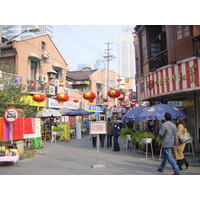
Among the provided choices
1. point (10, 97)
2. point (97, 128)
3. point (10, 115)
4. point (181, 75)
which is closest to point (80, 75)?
point (10, 97)

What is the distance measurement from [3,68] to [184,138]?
851 cm

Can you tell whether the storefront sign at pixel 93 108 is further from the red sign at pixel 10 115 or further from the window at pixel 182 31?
the red sign at pixel 10 115

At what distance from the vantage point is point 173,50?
9.97m

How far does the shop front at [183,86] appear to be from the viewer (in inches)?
322

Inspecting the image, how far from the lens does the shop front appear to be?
8.17 m

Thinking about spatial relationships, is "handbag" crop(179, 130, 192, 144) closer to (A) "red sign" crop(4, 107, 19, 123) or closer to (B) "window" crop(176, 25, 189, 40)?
(B) "window" crop(176, 25, 189, 40)

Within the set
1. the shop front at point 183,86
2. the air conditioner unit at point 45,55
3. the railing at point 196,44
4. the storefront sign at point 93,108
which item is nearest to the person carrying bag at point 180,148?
the shop front at point 183,86

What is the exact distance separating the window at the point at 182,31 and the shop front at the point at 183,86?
157 cm

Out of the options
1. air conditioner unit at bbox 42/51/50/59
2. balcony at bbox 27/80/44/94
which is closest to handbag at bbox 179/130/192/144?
balcony at bbox 27/80/44/94

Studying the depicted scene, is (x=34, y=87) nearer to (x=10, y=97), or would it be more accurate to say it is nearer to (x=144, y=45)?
(x=10, y=97)

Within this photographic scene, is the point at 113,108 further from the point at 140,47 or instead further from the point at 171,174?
the point at 171,174

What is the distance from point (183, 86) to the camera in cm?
862

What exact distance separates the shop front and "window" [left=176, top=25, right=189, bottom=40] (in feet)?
5.15

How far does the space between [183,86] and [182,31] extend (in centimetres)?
278
